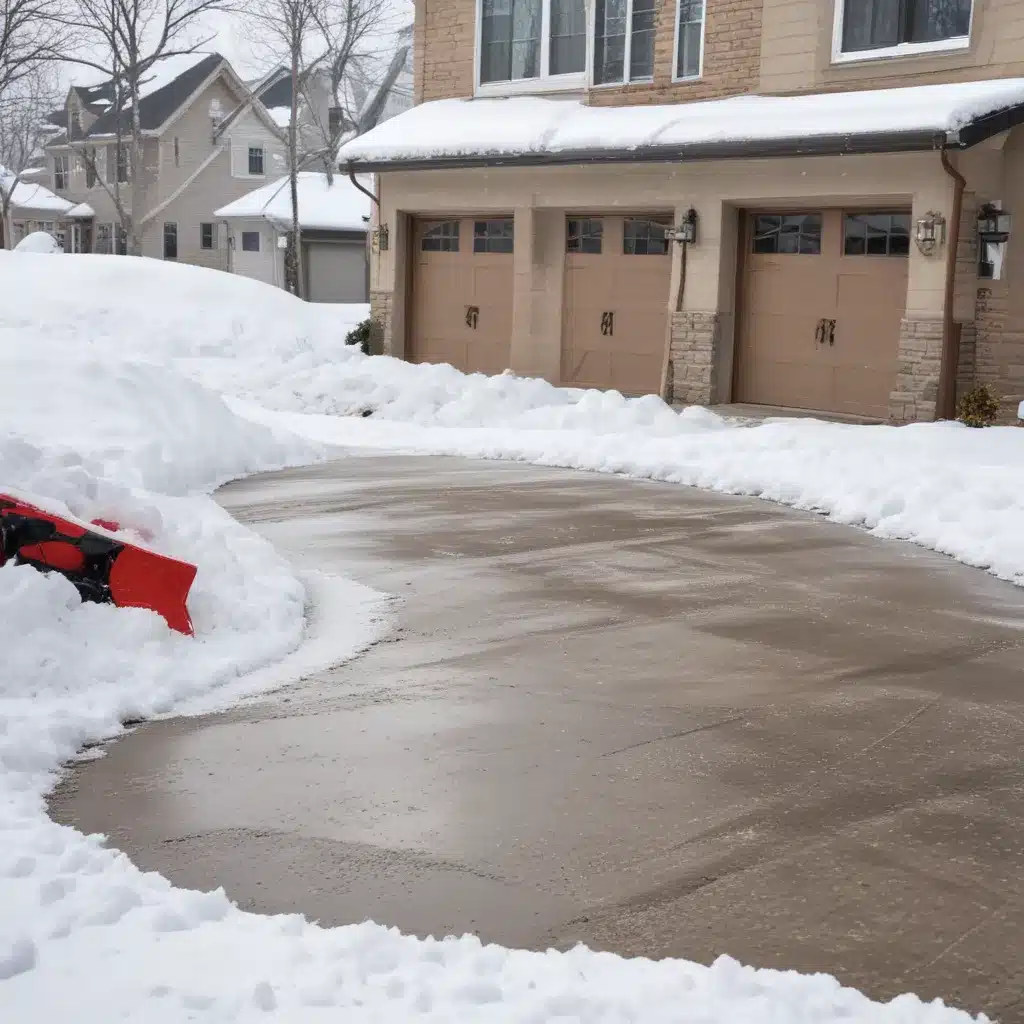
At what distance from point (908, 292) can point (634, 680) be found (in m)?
11.8

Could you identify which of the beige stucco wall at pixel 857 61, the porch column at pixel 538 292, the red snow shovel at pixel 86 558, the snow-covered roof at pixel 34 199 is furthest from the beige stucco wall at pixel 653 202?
the snow-covered roof at pixel 34 199

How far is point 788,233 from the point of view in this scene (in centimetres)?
1925

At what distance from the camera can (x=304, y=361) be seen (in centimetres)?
2247

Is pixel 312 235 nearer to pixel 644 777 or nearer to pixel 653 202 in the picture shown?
pixel 653 202

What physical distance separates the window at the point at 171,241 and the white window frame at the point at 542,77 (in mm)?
30365

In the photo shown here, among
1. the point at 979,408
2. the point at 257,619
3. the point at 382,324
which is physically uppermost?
the point at 382,324

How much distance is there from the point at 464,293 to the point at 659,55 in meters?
4.95

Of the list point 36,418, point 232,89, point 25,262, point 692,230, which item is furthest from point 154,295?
point 232,89

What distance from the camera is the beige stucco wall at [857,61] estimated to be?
55.1 feet

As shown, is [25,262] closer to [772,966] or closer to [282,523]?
[282,523]

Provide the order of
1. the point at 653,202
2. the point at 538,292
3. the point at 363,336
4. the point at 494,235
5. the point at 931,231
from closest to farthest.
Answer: the point at 931,231, the point at 653,202, the point at 538,292, the point at 494,235, the point at 363,336

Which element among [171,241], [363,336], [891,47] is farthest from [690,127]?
[171,241]

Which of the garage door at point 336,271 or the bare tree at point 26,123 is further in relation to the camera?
the bare tree at point 26,123

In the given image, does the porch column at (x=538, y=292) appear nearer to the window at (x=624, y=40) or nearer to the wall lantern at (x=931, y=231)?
the window at (x=624, y=40)
